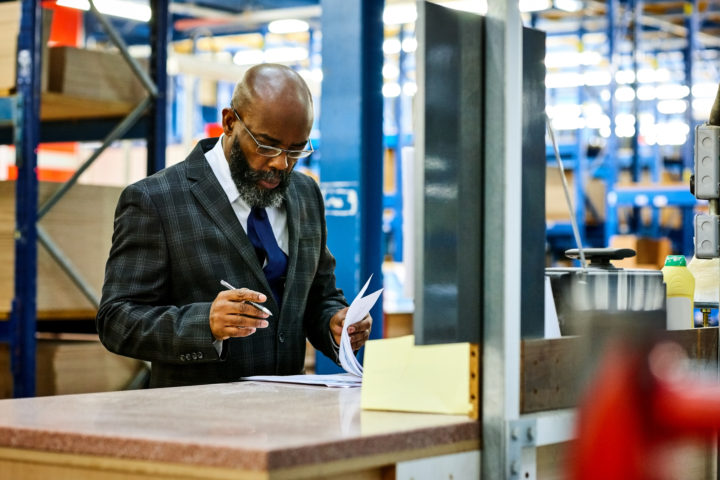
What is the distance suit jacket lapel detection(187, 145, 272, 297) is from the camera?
3.01 meters

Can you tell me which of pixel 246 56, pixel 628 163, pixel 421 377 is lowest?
pixel 421 377

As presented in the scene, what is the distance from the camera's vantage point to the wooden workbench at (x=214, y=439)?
1.56m

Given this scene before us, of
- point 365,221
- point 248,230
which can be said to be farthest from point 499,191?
point 365,221

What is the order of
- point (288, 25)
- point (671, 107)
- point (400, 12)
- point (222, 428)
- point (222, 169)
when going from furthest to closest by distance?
point (671, 107), point (288, 25), point (400, 12), point (222, 169), point (222, 428)

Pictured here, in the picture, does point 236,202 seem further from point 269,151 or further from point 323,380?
point 323,380

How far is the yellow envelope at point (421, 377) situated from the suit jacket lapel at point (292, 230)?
3.11 feet

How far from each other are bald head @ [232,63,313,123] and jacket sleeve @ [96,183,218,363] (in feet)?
1.38

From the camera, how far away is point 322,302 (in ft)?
11.0

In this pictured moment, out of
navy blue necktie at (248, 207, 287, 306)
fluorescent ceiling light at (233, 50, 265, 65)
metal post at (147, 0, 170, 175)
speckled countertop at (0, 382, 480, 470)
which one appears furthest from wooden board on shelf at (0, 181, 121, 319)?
fluorescent ceiling light at (233, 50, 265, 65)

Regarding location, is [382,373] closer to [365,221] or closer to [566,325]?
[566,325]

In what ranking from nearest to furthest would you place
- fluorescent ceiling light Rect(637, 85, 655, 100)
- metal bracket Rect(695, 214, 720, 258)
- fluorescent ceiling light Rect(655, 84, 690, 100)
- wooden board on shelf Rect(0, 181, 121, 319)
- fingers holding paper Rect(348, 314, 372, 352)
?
metal bracket Rect(695, 214, 720, 258) → fingers holding paper Rect(348, 314, 372, 352) → wooden board on shelf Rect(0, 181, 121, 319) → fluorescent ceiling light Rect(637, 85, 655, 100) → fluorescent ceiling light Rect(655, 84, 690, 100)

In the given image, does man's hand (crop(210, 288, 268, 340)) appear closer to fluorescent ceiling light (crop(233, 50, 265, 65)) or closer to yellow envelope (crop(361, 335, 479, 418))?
yellow envelope (crop(361, 335, 479, 418))

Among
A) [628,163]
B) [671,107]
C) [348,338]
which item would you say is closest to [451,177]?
[348,338]

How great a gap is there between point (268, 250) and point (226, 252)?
158 millimetres
